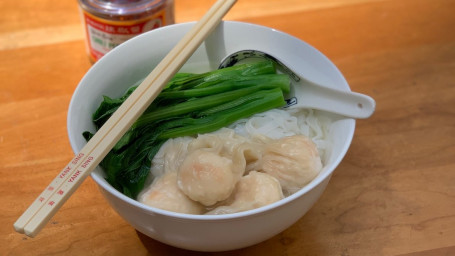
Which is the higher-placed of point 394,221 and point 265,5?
point 265,5

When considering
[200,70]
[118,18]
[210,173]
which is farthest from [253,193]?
[118,18]

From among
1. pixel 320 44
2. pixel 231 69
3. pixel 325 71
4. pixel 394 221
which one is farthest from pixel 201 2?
pixel 394 221

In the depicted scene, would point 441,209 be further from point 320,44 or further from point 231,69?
point 320,44

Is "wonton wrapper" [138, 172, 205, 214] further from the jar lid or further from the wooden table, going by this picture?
the jar lid

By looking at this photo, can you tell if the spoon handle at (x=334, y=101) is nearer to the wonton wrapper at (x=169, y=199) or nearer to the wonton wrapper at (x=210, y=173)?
the wonton wrapper at (x=210, y=173)

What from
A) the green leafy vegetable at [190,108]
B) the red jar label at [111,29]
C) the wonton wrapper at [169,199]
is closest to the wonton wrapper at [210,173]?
the wonton wrapper at [169,199]

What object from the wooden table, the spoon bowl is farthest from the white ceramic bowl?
the wooden table
